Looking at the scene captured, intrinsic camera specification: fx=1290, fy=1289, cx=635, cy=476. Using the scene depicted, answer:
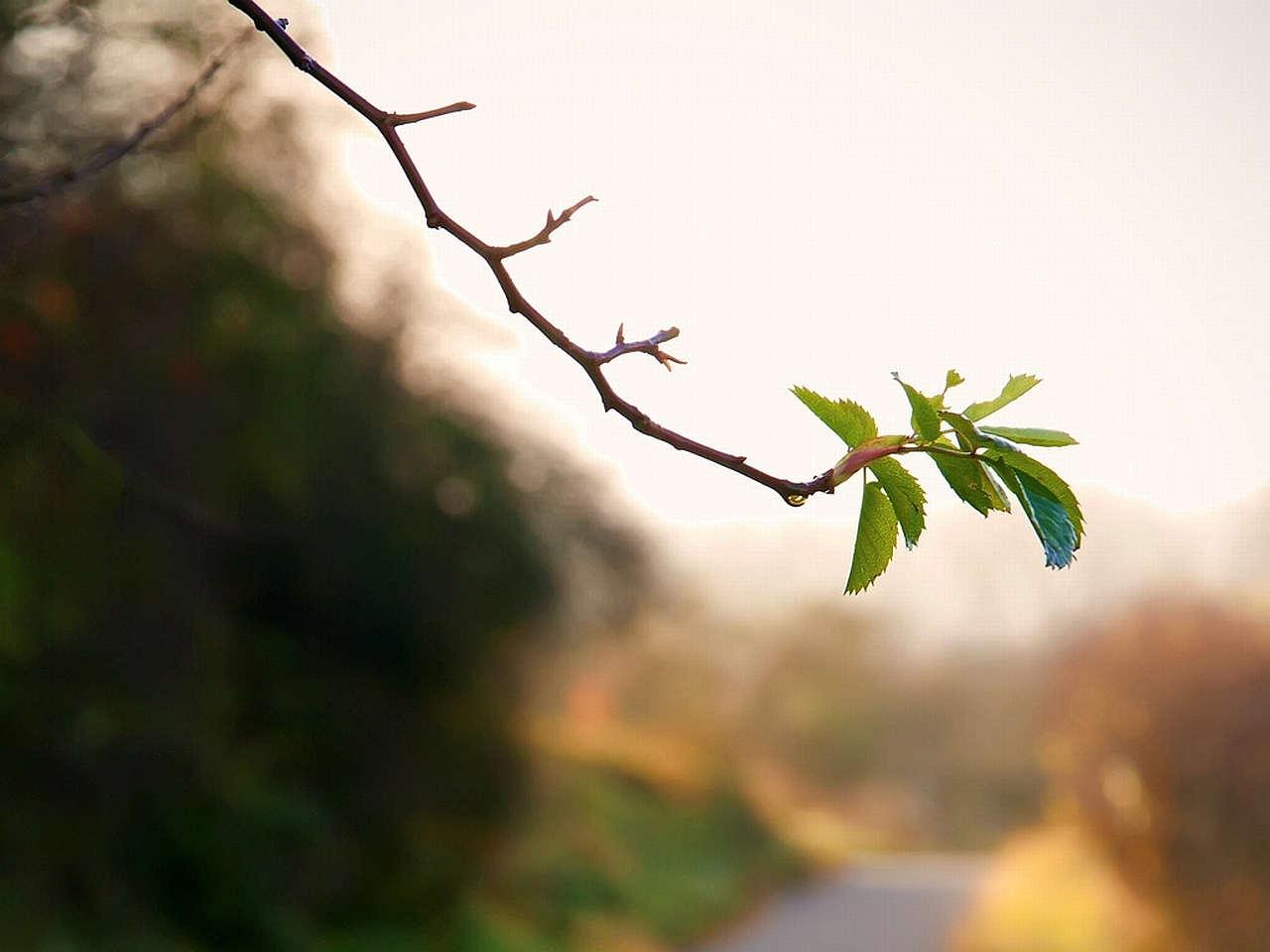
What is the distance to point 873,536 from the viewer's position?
2.15 feet

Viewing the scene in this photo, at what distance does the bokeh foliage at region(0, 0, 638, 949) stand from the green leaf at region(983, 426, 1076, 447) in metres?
2.67

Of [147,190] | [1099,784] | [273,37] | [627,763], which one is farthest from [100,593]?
[627,763]

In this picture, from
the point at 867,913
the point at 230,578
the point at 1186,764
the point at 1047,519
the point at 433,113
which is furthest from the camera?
the point at 867,913

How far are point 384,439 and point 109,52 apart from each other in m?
2.92

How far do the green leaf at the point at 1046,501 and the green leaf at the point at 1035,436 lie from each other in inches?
0.5

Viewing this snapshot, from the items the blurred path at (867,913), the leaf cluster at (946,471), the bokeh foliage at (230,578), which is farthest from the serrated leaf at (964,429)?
the blurred path at (867,913)

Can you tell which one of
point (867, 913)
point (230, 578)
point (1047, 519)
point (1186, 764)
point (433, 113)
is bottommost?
point (1047, 519)

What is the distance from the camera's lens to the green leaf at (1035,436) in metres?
0.58

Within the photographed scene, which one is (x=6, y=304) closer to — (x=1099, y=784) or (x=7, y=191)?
(x=7, y=191)

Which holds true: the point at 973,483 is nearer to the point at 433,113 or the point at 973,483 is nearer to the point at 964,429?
the point at 964,429

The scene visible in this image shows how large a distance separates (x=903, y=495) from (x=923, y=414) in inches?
2.7

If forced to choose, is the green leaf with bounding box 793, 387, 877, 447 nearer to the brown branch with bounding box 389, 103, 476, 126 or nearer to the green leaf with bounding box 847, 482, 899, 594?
the green leaf with bounding box 847, 482, 899, 594

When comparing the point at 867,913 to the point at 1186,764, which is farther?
the point at 867,913

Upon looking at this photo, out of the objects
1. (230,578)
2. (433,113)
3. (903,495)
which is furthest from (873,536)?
(230,578)
